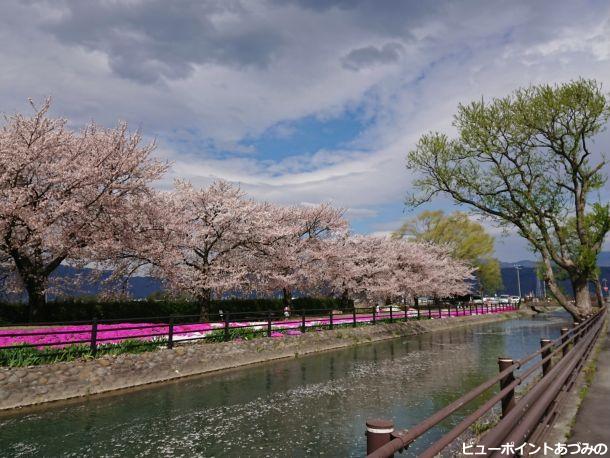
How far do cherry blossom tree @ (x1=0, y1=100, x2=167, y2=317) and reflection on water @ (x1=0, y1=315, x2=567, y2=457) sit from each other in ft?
33.5

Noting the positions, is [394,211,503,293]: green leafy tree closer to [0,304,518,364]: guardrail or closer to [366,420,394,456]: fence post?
[0,304,518,364]: guardrail

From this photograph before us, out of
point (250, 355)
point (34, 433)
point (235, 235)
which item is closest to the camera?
point (34, 433)

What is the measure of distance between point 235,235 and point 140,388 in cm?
1563

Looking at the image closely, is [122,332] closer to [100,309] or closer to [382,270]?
[100,309]

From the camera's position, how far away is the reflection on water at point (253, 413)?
852 centimetres

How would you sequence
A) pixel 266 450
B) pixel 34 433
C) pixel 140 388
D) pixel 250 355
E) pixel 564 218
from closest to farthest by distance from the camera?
A: pixel 266 450 < pixel 34 433 < pixel 140 388 < pixel 250 355 < pixel 564 218

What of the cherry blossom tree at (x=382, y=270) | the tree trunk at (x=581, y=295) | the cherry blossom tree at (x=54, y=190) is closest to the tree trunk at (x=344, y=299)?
the cherry blossom tree at (x=382, y=270)

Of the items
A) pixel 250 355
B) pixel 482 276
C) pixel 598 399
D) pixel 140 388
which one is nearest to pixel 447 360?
pixel 250 355

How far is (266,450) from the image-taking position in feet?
27.0

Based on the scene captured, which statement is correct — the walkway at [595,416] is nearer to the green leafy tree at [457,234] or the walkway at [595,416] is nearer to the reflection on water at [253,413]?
the reflection on water at [253,413]

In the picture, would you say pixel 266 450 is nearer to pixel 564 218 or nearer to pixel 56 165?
pixel 56 165

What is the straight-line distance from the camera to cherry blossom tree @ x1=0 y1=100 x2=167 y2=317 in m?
18.6

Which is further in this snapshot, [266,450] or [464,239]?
[464,239]

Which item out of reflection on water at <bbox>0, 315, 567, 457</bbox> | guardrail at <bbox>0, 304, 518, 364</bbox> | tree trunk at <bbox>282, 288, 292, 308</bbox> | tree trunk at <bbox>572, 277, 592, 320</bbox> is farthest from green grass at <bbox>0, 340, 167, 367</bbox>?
tree trunk at <bbox>572, 277, 592, 320</bbox>
